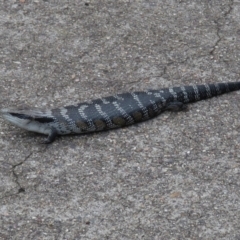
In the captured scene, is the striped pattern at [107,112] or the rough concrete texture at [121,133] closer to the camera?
the rough concrete texture at [121,133]

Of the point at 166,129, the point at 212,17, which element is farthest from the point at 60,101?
the point at 212,17

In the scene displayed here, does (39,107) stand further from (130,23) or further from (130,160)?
(130,23)

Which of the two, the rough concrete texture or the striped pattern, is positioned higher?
Result: the striped pattern

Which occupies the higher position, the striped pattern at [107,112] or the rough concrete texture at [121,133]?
the striped pattern at [107,112]

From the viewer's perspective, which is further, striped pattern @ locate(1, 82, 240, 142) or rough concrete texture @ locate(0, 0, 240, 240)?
striped pattern @ locate(1, 82, 240, 142)
